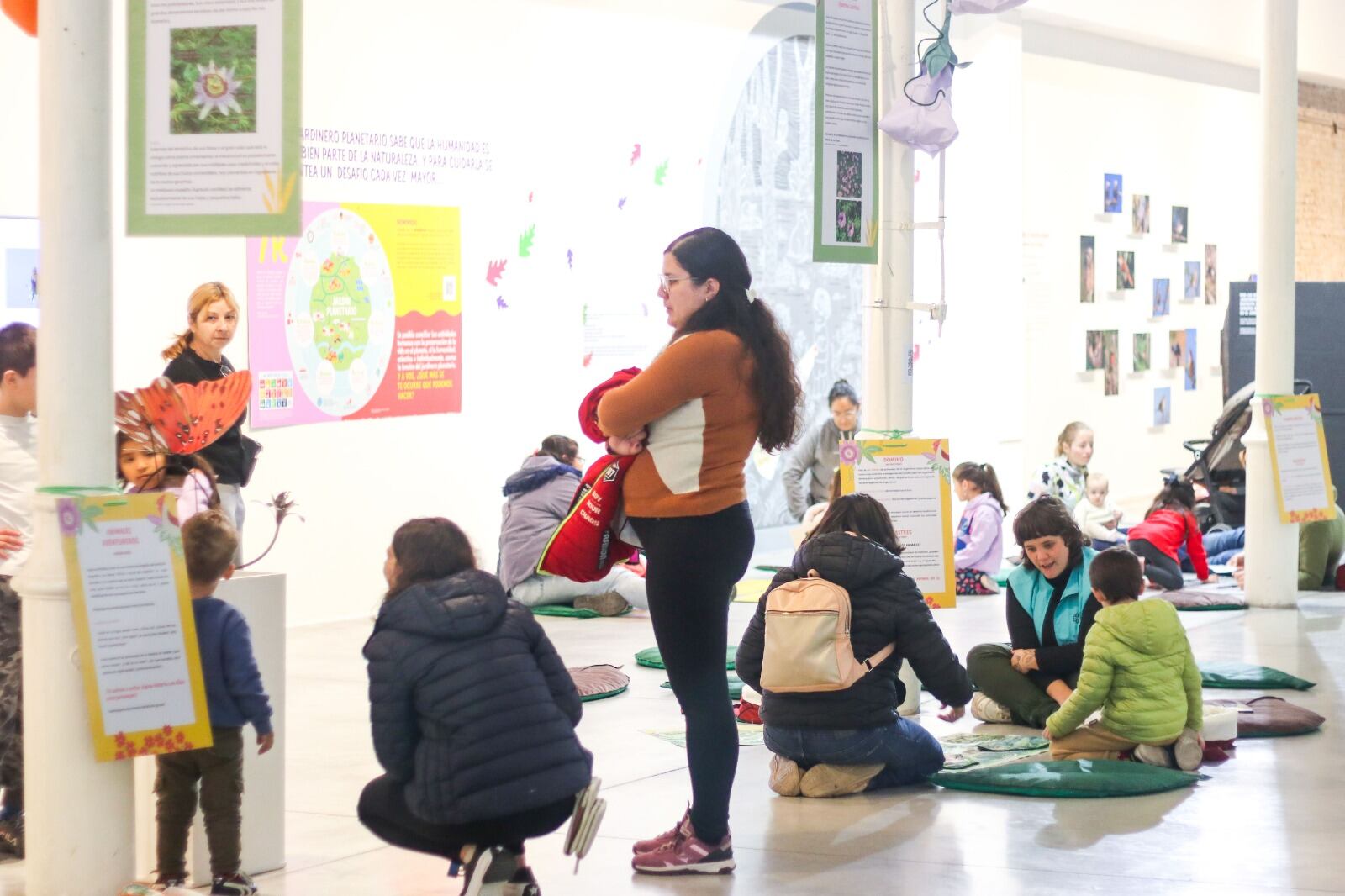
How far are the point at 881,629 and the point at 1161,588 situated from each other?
4937 mm

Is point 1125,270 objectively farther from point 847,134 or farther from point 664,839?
point 664,839

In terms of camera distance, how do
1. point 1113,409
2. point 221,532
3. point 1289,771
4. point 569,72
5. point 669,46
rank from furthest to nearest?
point 1113,409 < point 669,46 < point 569,72 < point 1289,771 < point 221,532

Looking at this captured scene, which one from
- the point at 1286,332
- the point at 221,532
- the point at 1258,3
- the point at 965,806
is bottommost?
the point at 965,806

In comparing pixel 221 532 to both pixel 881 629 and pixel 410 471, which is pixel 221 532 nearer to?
pixel 881 629

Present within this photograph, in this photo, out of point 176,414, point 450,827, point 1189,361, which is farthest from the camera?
point 1189,361

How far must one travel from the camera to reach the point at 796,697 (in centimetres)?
504

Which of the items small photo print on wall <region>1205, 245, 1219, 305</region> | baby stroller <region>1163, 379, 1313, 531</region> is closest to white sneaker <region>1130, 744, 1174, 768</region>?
baby stroller <region>1163, 379, 1313, 531</region>

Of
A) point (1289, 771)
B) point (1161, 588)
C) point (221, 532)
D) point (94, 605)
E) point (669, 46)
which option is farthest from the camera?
point (669, 46)

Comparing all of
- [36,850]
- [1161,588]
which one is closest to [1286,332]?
[1161,588]

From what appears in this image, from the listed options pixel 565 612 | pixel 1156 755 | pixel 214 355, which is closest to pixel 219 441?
pixel 214 355

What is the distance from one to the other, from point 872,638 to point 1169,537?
17.3 feet

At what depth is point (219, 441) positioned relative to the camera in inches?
246

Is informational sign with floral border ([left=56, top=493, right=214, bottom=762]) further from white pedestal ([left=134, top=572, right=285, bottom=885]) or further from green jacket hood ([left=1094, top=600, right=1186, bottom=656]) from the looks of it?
green jacket hood ([left=1094, top=600, right=1186, bottom=656])

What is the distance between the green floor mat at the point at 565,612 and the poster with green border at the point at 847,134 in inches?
129
